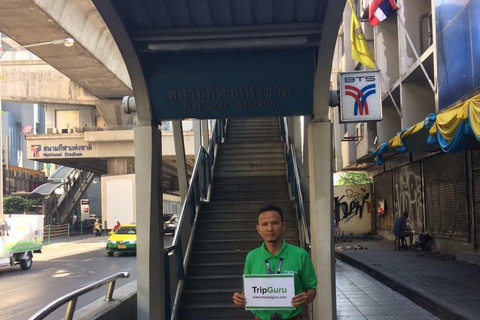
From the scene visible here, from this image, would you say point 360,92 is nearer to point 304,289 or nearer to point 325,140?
point 325,140

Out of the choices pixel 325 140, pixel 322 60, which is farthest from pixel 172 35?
pixel 325 140

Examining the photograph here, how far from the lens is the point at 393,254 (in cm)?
1777

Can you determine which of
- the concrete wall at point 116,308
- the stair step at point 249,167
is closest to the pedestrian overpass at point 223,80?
the concrete wall at point 116,308

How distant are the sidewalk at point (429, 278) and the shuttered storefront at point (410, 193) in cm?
170

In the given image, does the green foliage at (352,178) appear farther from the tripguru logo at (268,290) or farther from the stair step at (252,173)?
the tripguru logo at (268,290)

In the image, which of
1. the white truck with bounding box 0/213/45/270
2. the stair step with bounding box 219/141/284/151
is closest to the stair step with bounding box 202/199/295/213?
the stair step with bounding box 219/141/284/151

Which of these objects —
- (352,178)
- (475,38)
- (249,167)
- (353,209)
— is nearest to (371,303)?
(249,167)

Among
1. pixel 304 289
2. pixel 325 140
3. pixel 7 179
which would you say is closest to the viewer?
pixel 304 289

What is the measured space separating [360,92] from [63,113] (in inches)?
1751

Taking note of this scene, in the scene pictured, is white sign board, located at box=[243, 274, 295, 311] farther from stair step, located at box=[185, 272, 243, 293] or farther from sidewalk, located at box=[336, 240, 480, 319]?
sidewalk, located at box=[336, 240, 480, 319]

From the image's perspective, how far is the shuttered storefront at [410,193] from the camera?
63.4 ft

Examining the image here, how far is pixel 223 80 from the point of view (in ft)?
19.9

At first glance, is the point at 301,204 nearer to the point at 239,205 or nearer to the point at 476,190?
the point at 239,205

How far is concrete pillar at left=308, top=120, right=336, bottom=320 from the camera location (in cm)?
610
